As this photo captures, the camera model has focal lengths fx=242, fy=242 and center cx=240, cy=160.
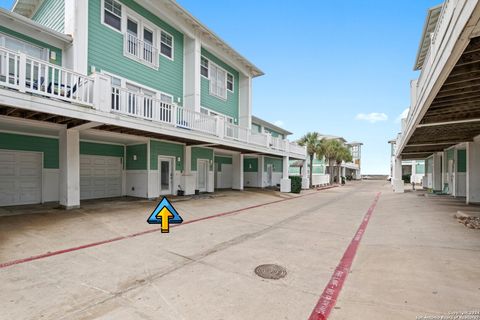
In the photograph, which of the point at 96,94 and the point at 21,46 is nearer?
the point at 96,94

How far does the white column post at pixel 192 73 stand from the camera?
14.4m

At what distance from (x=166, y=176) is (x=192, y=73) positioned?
20.7ft

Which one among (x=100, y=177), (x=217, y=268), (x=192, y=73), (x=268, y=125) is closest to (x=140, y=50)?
(x=192, y=73)

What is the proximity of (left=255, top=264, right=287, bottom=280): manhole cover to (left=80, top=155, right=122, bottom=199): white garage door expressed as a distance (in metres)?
10.9

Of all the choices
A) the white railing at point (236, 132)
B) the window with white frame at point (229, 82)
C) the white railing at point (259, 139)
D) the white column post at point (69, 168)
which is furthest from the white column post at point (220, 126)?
the window with white frame at point (229, 82)

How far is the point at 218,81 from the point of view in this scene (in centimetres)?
1747

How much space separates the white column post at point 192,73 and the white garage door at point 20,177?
778 cm

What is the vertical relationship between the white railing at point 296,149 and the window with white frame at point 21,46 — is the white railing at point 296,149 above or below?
below

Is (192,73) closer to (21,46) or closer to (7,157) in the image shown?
(21,46)

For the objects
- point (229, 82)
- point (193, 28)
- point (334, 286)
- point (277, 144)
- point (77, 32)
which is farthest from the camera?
point (277, 144)

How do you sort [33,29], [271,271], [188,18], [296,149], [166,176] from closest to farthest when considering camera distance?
1. [271,271]
2. [33,29]
3. [188,18]
4. [166,176]
5. [296,149]

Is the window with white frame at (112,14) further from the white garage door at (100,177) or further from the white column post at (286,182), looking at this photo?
the white column post at (286,182)

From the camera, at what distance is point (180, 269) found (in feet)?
15.3

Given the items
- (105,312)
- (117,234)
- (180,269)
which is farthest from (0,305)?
(117,234)
